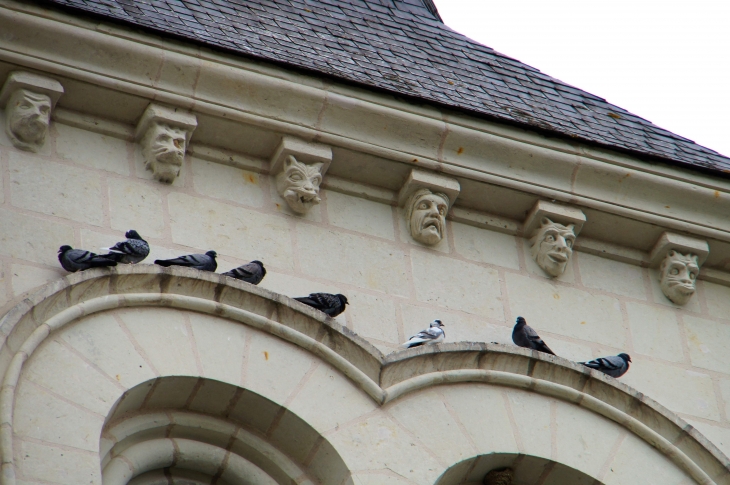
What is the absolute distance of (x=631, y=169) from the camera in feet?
30.3

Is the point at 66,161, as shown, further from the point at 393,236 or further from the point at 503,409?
the point at 503,409

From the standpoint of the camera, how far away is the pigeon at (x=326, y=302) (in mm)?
7797

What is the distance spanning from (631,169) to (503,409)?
7.17ft

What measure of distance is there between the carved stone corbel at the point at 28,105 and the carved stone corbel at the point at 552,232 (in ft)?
10.4

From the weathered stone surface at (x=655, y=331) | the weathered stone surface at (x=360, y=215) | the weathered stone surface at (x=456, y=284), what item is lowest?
the weathered stone surface at (x=655, y=331)

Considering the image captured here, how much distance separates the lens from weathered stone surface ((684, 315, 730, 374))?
29.3ft

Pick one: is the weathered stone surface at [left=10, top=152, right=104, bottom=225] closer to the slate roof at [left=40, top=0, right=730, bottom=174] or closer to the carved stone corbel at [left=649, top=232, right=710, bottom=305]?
the slate roof at [left=40, top=0, right=730, bottom=174]

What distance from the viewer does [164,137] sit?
8.35 meters

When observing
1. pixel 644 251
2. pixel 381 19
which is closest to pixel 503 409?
pixel 644 251

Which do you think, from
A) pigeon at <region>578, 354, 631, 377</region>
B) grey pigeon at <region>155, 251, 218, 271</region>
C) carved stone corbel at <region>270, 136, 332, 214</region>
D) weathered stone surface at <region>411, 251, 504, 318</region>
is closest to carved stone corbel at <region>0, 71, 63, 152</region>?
grey pigeon at <region>155, 251, 218, 271</region>

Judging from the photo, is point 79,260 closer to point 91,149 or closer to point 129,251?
point 129,251

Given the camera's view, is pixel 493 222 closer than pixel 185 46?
No

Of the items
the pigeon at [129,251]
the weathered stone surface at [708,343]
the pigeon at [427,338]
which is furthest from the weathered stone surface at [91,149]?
the weathered stone surface at [708,343]

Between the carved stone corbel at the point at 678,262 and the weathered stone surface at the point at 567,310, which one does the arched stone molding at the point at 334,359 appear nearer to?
the weathered stone surface at the point at 567,310
